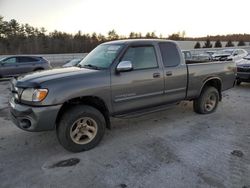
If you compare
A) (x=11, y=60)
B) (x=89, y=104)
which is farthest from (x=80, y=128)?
(x=11, y=60)

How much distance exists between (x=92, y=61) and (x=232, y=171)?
3.21m

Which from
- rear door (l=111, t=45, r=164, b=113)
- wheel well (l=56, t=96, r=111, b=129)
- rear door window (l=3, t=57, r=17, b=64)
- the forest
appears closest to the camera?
wheel well (l=56, t=96, r=111, b=129)

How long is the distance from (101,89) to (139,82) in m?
0.84

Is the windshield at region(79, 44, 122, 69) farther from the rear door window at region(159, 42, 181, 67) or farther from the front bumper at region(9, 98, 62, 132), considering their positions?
the front bumper at region(9, 98, 62, 132)

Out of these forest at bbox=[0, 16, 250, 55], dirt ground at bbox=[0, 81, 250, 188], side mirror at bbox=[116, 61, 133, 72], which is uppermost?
forest at bbox=[0, 16, 250, 55]

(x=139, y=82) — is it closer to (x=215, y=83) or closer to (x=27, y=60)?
(x=215, y=83)

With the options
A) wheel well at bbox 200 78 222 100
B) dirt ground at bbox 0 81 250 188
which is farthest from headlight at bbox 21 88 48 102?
wheel well at bbox 200 78 222 100

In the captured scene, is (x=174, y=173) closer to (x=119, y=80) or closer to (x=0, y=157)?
(x=119, y=80)

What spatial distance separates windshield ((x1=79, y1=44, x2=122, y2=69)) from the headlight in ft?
3.97

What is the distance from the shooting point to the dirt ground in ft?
10.3

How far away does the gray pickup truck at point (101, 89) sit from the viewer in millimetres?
→ 3643

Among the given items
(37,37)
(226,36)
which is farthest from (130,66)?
(226,36)

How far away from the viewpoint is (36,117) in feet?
11.7

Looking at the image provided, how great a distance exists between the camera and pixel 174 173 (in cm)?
329
